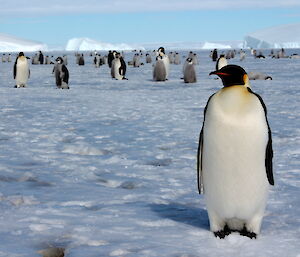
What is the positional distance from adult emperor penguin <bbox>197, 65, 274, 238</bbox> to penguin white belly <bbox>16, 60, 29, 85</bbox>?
14.7 meters

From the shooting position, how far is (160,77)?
19.8 metres

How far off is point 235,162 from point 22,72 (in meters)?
15.1

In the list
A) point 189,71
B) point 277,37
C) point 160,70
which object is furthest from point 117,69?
point 277,37

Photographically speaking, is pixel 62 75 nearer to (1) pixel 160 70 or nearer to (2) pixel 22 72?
(2) pixel 22 72

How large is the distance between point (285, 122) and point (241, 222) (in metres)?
5.95

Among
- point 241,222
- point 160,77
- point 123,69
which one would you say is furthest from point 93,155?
point 123,69

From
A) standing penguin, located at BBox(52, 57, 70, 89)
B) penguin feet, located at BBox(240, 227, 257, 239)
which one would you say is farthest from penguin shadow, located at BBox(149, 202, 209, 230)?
standing penguin, located at BBox(52, 57, 70, 89)

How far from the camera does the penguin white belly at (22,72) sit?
688 inches

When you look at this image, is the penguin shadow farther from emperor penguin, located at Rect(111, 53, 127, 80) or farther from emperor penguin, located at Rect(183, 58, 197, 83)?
emperor penguin, located at Rect(111, 53, 127, 80)

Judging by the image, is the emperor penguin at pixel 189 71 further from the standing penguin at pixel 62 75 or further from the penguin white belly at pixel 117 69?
the standing penguin at pixel 62 75

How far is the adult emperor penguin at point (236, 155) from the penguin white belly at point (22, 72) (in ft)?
48.3

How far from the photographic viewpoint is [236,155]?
3369 millimetres

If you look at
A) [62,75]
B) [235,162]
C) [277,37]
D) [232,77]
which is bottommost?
[62,75]

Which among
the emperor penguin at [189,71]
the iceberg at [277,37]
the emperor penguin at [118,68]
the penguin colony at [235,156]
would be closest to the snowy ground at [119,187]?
the penguin colony at [235,156]
